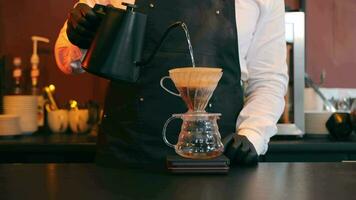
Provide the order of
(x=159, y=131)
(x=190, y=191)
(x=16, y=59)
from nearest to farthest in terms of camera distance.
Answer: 1. (x=190, y=191)
2. (x=159, y=131)
3. (x=16, y=59)

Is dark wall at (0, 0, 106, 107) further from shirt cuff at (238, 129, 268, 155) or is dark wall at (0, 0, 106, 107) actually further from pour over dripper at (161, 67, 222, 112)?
pour over dripper at (161, 67, 222, 112)

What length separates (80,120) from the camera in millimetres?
2357

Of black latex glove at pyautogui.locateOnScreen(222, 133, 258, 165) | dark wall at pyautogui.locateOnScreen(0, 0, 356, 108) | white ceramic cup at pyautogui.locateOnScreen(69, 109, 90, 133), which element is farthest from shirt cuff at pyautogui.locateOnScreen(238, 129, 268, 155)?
dark wall at pyautogui.locateOnScreen(0, 0, 356, 108)

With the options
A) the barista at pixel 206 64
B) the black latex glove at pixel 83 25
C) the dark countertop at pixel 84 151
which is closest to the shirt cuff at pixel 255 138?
the barista at pixel 206 64

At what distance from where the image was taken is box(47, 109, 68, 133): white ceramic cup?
7.77ft

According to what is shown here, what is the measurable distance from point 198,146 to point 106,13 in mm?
314

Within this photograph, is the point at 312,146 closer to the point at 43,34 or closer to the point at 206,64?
the point at 206,64

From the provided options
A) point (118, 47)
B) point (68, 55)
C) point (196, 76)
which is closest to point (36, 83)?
point (68, 55)

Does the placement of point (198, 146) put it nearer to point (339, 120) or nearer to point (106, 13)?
point (106, 13)

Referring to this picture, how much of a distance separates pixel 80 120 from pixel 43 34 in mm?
487

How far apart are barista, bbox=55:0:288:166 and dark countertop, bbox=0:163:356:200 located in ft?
0.75

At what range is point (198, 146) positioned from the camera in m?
1.03

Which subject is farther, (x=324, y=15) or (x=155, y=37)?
(x=324, y=15)

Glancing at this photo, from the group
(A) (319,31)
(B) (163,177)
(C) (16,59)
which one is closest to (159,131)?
(B) (163,177)
